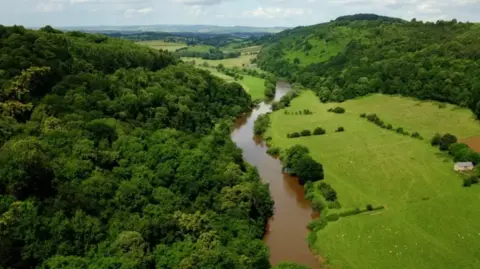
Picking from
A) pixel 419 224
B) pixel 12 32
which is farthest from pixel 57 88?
pixel 419 224

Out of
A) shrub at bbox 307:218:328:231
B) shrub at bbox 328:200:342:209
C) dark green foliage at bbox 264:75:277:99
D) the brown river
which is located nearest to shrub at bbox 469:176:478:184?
shrub at bbox 328:200:342:209

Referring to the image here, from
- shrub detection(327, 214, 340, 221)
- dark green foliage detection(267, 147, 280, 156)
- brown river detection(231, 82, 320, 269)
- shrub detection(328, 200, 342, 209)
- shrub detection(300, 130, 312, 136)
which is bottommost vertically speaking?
brown river detection(231, 82, 320, 269)

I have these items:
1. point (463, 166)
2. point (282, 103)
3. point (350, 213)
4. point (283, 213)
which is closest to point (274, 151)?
point (283, 213)

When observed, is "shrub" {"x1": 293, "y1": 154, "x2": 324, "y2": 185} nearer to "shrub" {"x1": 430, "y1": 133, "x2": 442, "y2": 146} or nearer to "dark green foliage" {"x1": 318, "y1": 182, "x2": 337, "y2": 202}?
"dark green foliage" {"x1": 318, "y1": 182, "x2": 337, "y2": 202}

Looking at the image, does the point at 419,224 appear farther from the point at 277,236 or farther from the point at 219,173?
the point at 219,173

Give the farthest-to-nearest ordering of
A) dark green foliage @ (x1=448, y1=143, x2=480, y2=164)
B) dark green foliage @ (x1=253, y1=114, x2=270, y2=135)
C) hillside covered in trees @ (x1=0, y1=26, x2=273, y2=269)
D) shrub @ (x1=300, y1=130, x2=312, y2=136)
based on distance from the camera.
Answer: dark green foliage @ (x1=253, y1=114, x2=270, y2=135) → shrub @ (x1=300, y1=130, x2=312, y2=136) → dark green foliage @ (x1=448, y1=143, x2=480, y2=164) → hillside covered in trees @ (x1=0, y1=26, x2=273, y2=269)

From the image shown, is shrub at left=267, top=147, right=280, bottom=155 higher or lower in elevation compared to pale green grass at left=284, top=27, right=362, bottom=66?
lower

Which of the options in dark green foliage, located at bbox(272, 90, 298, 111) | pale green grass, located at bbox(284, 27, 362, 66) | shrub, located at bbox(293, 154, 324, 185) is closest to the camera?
shrub, located at bbox(293, 154, 324, 185)

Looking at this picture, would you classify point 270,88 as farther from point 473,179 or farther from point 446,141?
point 473,179
